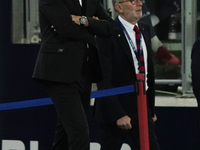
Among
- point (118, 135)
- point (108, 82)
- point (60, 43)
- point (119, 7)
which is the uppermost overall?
point (119, 7)

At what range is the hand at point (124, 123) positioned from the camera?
394 cm

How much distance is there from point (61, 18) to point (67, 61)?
0.27 meters

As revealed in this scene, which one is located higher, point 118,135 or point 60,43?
point 60,43

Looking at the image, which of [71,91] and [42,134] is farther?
[42,134]

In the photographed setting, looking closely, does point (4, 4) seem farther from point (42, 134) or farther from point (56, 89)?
point (56, 89)

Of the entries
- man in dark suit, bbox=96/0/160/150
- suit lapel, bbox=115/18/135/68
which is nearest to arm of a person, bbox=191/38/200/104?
man in dark suit, bbox=96/0/160/150

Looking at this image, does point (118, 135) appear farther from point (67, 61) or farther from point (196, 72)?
point (67, 61)

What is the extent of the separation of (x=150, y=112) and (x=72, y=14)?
1.04m

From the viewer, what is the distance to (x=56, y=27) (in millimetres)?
3410

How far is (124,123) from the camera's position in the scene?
3.93 meters

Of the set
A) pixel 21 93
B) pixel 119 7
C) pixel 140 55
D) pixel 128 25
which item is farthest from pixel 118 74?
pixel 21 93

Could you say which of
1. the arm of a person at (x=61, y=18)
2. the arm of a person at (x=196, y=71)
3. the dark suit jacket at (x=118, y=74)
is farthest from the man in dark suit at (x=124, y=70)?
the arm of a person at (x=61, y=18)

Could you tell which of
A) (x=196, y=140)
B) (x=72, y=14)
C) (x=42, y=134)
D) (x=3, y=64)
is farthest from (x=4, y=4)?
(x=196, y=140)

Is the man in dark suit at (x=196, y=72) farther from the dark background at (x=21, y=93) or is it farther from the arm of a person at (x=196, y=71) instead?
the dark background at (x=21, y=93)
